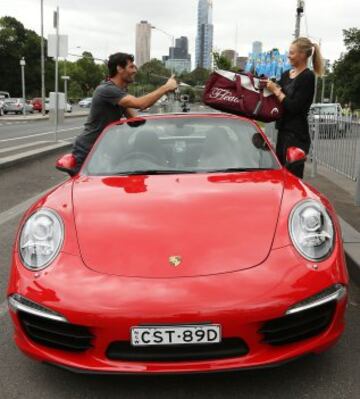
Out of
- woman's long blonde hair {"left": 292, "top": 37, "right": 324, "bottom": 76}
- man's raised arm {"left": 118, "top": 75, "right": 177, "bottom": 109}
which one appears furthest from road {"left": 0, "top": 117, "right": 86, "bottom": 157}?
woman's long blonde hair {"left": 292, "top": 37, "right": 324, "bottom": 76}

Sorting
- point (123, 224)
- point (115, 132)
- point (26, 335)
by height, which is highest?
point (115, 132)

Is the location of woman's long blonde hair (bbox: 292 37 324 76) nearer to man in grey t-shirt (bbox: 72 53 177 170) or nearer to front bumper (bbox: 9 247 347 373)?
man in grey t-shirt (bbox: 72 53 177 170)

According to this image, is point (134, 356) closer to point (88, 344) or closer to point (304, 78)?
point (88, 344)

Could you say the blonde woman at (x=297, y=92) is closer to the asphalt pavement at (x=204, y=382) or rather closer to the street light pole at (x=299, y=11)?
the asphalt pavement at (x=204, y=382)

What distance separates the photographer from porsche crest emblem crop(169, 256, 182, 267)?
2629mm

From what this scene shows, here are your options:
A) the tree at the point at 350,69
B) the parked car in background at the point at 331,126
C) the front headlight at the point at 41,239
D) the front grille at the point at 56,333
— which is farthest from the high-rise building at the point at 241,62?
the front grille at the point at 56,333

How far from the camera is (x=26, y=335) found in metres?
2.67

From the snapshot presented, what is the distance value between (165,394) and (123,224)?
86 cm

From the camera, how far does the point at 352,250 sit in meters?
4.65

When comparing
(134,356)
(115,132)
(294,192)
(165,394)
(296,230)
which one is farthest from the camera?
(115,132)

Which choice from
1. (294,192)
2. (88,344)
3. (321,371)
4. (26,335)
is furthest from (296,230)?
(26,335)

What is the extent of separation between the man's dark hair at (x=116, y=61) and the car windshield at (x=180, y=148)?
1003mm

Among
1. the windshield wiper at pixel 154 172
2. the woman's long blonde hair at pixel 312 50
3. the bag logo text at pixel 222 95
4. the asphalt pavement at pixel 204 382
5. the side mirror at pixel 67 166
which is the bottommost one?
the asphalt pavement at pixel 204 382

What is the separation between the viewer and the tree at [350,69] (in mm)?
62188
